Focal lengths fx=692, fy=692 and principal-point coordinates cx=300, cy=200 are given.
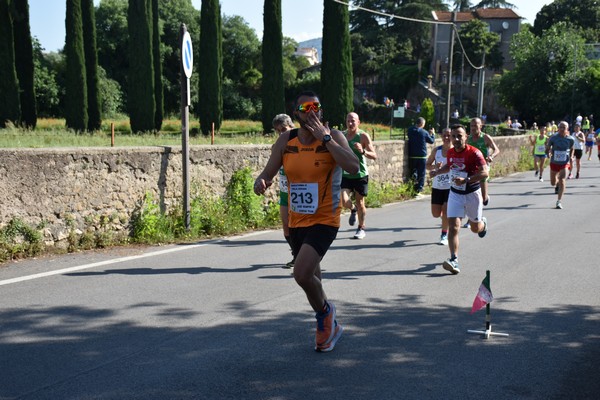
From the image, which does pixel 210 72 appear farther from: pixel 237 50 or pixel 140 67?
pixel 237 50

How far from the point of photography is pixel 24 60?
38.2 meters

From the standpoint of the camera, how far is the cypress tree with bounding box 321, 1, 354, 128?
37344mm

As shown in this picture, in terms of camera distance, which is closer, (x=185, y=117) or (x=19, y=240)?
(x=19, y=240)

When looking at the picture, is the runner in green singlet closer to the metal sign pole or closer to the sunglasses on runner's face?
the metal sign pole

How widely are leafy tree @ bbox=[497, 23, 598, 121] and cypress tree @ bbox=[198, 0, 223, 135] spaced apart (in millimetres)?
37361

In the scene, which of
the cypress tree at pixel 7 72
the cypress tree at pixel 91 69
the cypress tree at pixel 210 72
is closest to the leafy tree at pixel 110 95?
the cypress tree at pixel 91 69

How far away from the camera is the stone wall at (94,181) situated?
8672 mm

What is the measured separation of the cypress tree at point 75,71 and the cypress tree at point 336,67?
13369 mm

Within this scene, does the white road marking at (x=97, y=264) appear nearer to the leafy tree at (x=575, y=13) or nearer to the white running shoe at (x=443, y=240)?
the white running shoe at (x=443, y=240)

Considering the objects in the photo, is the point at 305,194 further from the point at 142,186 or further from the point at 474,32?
the point at 474,32

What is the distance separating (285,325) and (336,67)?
Answer: 110 ft

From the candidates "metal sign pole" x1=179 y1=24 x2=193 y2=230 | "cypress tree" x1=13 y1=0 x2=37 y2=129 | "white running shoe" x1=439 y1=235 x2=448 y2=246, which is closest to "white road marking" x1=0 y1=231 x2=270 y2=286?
"metal sign pole" x1=179 y1=24 x2=193 y2=230

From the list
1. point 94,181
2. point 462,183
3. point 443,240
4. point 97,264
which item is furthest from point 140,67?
point 462,183

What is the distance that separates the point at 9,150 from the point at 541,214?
10.5 meters
